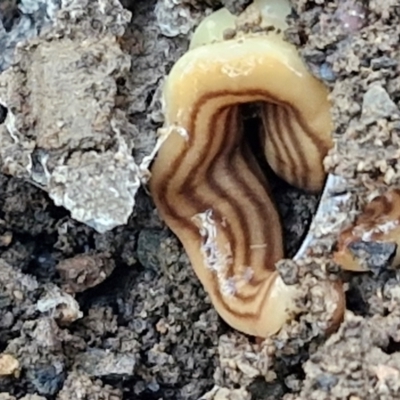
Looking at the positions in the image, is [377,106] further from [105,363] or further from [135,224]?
[105,363]

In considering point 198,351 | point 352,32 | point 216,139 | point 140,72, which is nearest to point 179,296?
point 198,351

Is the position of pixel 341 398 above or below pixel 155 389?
above

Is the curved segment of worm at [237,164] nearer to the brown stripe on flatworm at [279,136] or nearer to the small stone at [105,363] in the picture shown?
the brown stripe on flatworm at [279,136]

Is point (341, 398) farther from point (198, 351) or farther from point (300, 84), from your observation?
point (300, 84)

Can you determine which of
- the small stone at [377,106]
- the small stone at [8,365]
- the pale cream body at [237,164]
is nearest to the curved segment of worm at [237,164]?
the pale cream body at [237,164]

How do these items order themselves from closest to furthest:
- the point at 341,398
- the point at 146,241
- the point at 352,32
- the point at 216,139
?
the point at 341,398
the point at 352,32
the point at 216,139
the point at 146,241

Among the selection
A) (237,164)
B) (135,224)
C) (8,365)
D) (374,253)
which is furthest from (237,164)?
(8,365)

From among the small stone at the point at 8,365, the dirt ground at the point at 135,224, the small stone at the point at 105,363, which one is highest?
the dirt ground at the point at 135,224
